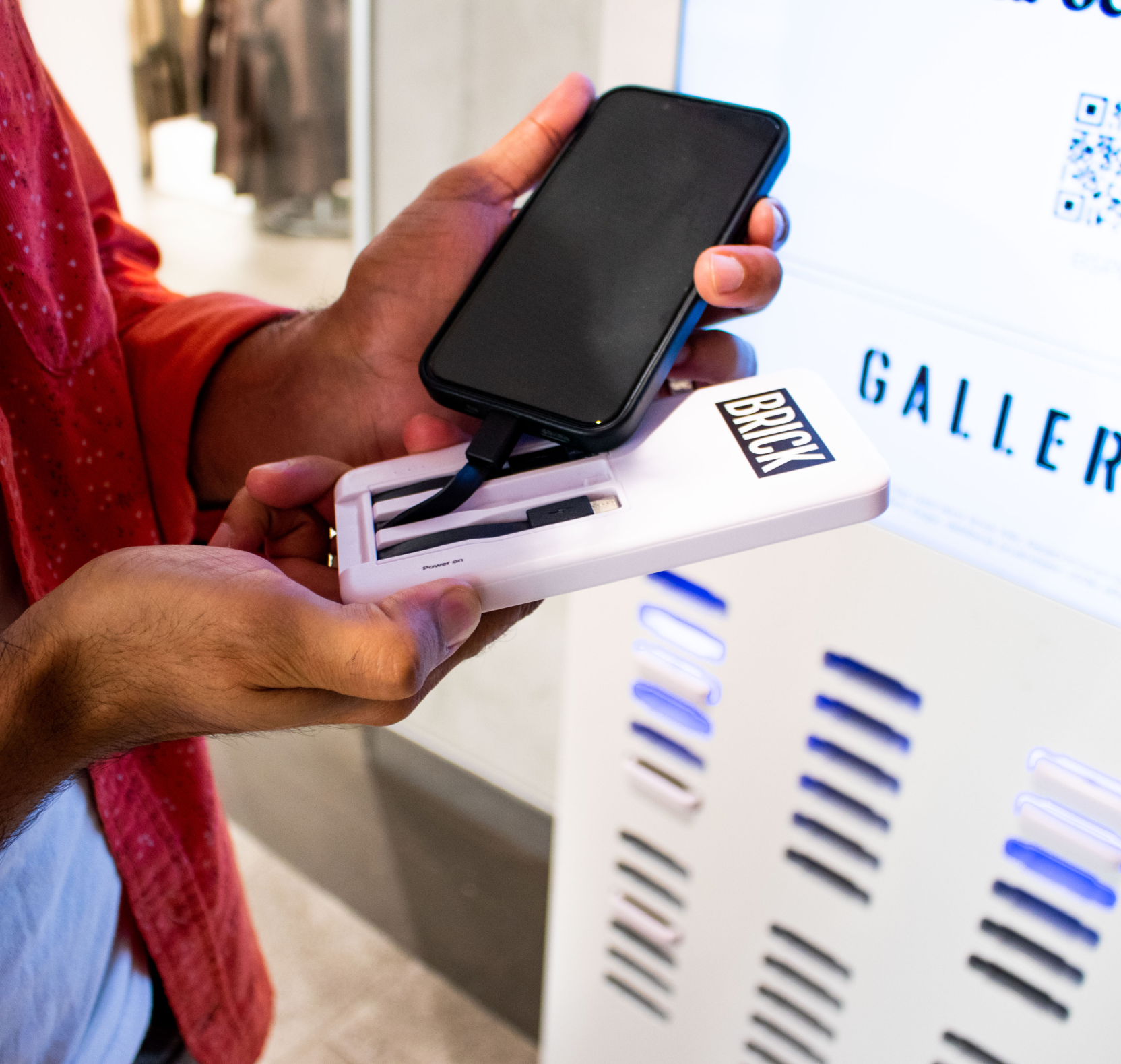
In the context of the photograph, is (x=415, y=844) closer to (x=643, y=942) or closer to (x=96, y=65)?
(x=643, y=942)

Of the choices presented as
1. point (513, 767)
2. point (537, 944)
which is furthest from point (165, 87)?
point (537, 944)

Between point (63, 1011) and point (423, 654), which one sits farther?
point (63, 1011)

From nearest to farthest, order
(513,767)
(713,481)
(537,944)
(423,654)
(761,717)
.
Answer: (423,654) < (713,481) < (761,717) < (537,944) < (513,767)

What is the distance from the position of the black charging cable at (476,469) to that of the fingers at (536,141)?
170 mm

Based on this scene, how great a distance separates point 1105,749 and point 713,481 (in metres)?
0.23

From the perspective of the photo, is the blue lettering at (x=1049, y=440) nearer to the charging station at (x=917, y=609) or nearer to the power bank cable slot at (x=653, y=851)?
the charging station at (x=917, y=609)

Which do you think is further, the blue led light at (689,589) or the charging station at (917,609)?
the blue led light at (689,589)

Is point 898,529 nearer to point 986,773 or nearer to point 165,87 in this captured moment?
point 986,773

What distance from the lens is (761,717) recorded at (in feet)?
2.04

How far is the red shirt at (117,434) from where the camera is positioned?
481 mm

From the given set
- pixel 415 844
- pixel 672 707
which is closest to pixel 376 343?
pixel 672 707

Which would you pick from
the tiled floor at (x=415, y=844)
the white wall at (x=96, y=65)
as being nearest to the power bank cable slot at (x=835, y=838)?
the tiled floor at (x=415, y=844)

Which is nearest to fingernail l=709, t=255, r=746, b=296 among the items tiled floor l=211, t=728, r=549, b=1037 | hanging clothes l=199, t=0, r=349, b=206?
tiled floor l=211, t=728, r=549, b=1037

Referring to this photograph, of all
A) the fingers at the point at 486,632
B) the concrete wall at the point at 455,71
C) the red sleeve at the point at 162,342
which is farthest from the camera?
the concrete wall at the point at 455,71
